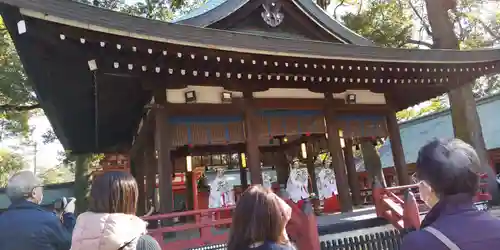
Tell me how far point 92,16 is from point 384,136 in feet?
23.6

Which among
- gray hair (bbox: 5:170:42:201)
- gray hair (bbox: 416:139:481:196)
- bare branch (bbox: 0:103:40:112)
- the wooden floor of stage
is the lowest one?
the wooden floor of stage

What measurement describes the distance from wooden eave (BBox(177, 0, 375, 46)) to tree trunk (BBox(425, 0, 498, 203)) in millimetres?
2342

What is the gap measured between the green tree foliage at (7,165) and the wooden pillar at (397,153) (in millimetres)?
29807

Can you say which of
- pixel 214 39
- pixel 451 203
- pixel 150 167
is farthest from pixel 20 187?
pixel 150 167

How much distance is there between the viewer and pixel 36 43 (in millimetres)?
5090

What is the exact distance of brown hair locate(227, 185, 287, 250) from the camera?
1888 mm

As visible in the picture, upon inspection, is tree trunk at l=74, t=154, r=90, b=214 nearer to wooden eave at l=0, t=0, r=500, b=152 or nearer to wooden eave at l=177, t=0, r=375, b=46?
wooden eave at l=0, t=0, r=500, b=152

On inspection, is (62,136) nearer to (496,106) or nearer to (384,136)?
(384,136)

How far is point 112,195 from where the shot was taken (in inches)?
78.7

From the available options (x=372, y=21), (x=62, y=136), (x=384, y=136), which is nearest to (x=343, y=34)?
(x=384, y=136)

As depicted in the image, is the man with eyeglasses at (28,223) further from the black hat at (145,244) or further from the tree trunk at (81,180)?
the tree trunk at (81,180)

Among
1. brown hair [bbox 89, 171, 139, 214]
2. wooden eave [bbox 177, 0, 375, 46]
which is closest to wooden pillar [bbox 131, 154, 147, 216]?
wooden eave [bbox 177, 0, 375, 46]

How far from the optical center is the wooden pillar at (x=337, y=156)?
8125mm

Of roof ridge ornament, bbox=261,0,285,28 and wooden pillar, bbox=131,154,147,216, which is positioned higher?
roof ridge ornament, bbox=261,0,285,28
